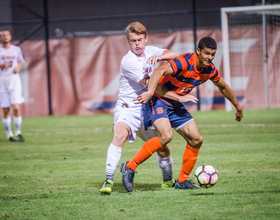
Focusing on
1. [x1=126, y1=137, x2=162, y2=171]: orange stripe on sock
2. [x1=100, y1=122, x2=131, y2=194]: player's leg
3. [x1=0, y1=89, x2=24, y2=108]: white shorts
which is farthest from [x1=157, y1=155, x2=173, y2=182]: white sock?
[x1=0, y1=89, x2=24, y2=108]: white shorts

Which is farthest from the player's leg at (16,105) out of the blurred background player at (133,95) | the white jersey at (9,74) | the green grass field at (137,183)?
the blurred background player at (133,95)

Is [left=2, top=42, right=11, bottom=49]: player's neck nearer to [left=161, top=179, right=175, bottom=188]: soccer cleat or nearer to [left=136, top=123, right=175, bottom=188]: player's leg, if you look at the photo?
[left=136, top=123, right=175, bottom=188]: player's leg

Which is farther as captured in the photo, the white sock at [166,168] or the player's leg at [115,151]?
the white sock at [166,168]

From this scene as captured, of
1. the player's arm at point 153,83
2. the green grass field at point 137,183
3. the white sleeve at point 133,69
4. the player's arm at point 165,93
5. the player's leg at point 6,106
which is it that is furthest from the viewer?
the player's leg at point 6,106

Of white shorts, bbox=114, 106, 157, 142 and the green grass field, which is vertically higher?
white shorts, bbox=114, 106, 157, 142

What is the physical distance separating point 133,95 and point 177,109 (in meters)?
0.50

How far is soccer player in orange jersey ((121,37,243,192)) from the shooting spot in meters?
4.16

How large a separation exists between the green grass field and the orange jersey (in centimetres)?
108

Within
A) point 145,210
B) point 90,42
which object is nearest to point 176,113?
point 145,210

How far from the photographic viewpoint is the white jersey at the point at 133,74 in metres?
4.38

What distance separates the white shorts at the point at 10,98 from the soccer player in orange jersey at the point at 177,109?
5.84m

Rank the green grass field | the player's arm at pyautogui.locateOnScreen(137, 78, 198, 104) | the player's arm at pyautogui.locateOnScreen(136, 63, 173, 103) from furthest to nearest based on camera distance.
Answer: the player's arm at pyautogui.locateOnScreen(137, 78, 198, 104), the player's arm at pyautogui.locateOnScreen(136, 63, 173, 103), the green grass field

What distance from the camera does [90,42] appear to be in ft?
51.3

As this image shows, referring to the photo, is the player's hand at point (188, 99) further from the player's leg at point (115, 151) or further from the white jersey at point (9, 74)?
the white jersey at point (9, 74)
